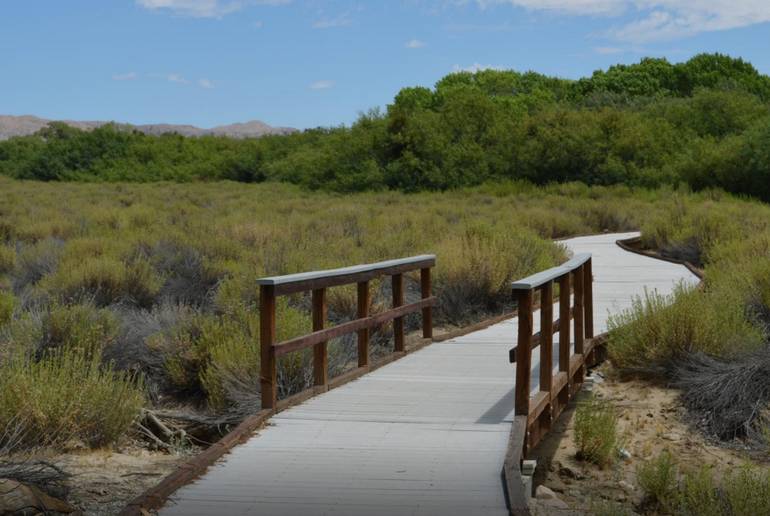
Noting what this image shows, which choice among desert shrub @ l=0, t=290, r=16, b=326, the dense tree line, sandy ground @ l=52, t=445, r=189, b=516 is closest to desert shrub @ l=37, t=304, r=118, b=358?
desert shrub @ l=0, t=290, r=16, b=326

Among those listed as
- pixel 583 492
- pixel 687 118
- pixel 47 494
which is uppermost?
pixel 687 118

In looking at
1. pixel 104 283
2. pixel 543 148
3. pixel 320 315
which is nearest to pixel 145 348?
pixel 104 283

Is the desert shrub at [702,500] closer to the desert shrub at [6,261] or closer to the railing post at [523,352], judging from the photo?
the railing post at [523,352]

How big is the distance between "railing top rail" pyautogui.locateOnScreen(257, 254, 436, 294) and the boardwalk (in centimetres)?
91

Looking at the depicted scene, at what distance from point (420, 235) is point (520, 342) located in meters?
14.5

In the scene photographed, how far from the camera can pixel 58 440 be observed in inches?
321

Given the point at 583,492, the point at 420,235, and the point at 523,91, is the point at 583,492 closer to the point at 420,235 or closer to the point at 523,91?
the point at 420,235

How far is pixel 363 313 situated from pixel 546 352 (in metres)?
2.15

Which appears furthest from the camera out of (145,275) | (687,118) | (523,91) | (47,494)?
(523,91)

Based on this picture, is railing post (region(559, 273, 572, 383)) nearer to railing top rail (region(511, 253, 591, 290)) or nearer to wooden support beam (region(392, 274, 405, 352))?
railing top rail (region(511, 253, 591, 290))

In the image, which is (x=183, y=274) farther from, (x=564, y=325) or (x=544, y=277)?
(x=544, y=277)

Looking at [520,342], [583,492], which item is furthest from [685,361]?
[520,342]

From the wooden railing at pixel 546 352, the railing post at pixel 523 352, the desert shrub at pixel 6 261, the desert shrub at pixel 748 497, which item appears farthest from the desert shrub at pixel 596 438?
the desert shrub at pixel 6 261

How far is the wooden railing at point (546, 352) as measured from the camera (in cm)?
754
